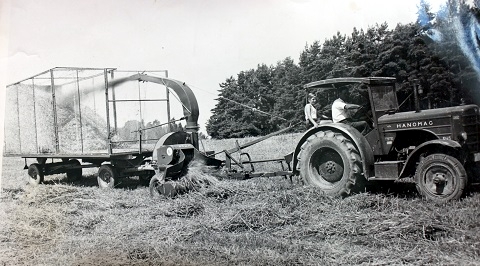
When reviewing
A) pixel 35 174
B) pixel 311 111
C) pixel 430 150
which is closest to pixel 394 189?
pixel 430 150

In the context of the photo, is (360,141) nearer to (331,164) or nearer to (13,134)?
(331,164)

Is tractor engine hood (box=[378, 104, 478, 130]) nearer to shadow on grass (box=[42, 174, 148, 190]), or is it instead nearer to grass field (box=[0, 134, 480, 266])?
grass field (box=[0, 134, 480, 266])

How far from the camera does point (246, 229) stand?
450cm

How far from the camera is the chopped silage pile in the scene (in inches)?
140

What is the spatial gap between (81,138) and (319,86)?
572 centimetres

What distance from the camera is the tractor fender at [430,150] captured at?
4.94 meters

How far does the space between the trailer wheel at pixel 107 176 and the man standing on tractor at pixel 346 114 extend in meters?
4.93

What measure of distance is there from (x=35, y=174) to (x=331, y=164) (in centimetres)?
774

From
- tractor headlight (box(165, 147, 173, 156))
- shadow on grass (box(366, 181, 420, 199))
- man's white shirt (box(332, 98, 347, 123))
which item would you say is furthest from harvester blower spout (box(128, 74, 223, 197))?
shadow on grass (box(366, 181, 420, 199))

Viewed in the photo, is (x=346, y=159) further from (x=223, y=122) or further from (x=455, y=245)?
(x=223, y=122)

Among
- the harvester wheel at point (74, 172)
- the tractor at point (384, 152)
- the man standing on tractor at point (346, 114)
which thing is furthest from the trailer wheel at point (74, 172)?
the man standing on tractor at point (346, 114)

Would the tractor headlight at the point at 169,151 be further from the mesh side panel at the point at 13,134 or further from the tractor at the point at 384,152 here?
the mesh side panel at the point at 13,134

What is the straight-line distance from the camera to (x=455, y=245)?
134 inches

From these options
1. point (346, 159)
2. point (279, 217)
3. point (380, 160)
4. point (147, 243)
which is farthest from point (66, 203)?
point (380, 160)
